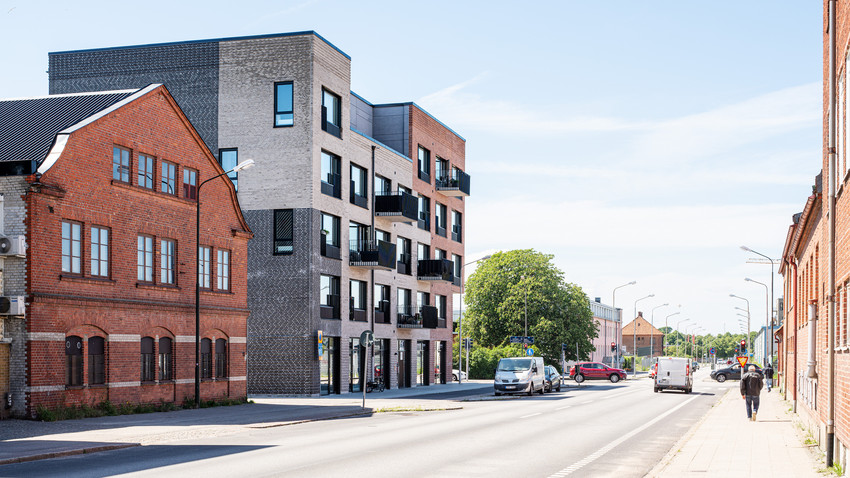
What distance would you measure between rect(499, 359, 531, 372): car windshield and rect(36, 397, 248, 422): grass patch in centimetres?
1666

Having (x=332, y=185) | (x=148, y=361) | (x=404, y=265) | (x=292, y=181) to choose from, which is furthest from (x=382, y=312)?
(x=148, y=361)

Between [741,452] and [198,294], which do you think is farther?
[198,294]

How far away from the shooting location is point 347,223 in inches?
1761

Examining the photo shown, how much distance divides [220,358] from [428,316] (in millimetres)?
22546

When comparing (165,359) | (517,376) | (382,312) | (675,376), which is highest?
(382,312)

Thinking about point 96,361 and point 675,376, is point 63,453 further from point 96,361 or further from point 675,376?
point 675,376

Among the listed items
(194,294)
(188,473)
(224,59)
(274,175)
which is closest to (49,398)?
(194,294)

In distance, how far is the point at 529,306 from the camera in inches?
3155

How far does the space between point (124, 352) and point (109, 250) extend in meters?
3.06

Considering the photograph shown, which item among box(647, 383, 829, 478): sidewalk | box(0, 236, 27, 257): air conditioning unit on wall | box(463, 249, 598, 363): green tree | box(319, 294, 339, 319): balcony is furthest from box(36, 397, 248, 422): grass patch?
box(463, 249, 598, 363): green tree

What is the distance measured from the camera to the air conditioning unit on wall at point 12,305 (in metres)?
23.4

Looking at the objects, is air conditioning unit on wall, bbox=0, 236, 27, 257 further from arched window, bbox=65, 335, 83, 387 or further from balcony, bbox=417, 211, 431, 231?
balcony, bbox=417, 211, 431, 231

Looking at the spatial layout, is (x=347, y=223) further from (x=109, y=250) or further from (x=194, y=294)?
(x=109, y=250)

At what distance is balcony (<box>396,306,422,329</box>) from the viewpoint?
5088cm
